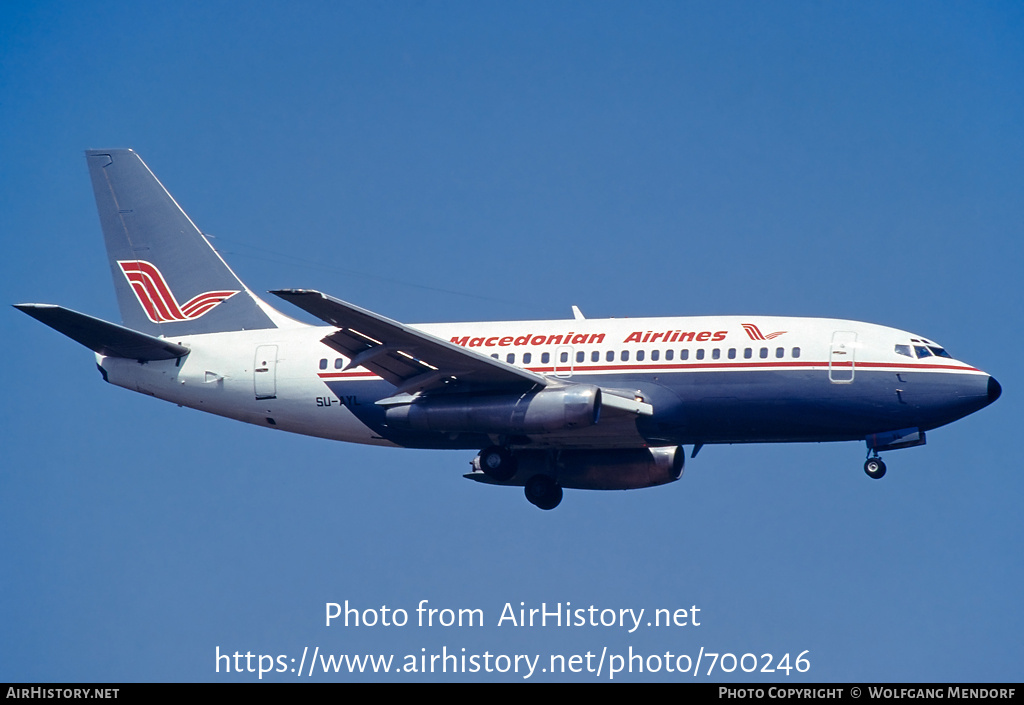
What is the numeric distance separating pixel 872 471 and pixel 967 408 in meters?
3.09

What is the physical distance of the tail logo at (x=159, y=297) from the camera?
45094 mm

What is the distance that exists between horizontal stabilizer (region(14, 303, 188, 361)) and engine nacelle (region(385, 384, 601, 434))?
791 cm

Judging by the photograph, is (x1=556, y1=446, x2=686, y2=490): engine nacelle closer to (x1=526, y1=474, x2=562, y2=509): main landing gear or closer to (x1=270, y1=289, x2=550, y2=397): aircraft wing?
(x1=526, y1=474, x2=562, y2=509): main landing gear

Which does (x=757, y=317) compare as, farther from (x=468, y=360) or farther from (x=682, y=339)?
(x=468, y=360)

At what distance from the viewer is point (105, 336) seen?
1649 inches

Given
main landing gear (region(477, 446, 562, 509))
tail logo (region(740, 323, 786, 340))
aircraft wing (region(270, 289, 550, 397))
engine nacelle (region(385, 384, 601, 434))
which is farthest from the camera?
main landing gear (region(477, 446, 562, 509))

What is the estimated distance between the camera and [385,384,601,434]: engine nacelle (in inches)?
1481

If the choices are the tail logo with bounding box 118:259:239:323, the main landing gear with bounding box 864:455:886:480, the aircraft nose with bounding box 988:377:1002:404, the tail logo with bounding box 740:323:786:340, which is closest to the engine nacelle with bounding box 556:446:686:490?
the tail logo with bounding box 740:323:786:340

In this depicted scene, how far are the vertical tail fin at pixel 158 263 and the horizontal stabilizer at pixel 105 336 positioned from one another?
5.84ft

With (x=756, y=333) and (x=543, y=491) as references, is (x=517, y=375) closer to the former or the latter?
(x=543, y=491)

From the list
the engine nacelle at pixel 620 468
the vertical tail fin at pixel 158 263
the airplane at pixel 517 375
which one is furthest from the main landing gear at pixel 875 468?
the vertical tail fin at pixel 158 263

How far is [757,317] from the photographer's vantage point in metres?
39.9

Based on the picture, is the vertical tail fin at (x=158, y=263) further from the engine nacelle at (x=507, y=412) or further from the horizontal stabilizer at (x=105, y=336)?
the engine nacelle at (x=507, y=412)
